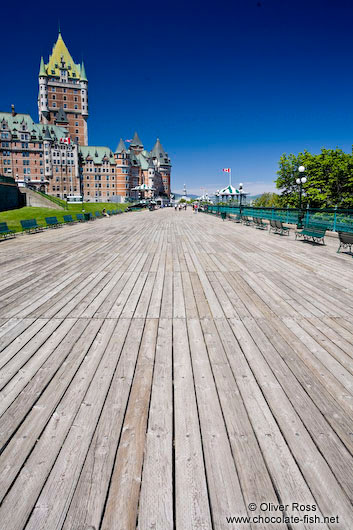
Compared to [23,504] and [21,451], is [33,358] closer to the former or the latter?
Result: [21,451]

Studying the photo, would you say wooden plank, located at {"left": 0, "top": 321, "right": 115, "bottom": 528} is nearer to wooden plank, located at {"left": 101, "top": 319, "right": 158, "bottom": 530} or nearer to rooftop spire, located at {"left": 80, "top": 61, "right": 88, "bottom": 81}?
wooden plank, located at {"left": 101, "top": 319, "right": 158, "bottom": 530}

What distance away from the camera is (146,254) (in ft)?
35.0

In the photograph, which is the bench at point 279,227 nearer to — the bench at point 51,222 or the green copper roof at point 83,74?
the bench at point 51,222

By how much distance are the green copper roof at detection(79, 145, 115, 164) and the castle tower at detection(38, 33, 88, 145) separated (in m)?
6.84

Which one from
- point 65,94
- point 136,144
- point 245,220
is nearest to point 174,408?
point 245,220

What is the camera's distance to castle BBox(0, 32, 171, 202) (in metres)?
87.8

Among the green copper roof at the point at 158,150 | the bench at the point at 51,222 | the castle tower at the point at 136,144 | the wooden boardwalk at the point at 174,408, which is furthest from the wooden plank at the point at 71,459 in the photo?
the green copper roof at the point at 158,150

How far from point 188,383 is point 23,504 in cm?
170

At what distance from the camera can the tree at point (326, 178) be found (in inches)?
1594

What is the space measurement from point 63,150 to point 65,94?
30.3 metres

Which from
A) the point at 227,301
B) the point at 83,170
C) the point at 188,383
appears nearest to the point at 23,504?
the point at 188,383

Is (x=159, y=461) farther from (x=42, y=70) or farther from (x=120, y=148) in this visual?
(x=42, y=70)

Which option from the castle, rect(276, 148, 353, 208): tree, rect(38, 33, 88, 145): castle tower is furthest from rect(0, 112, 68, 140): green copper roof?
rect(276, 148, 353, 208): tree

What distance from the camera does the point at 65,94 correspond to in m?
106
